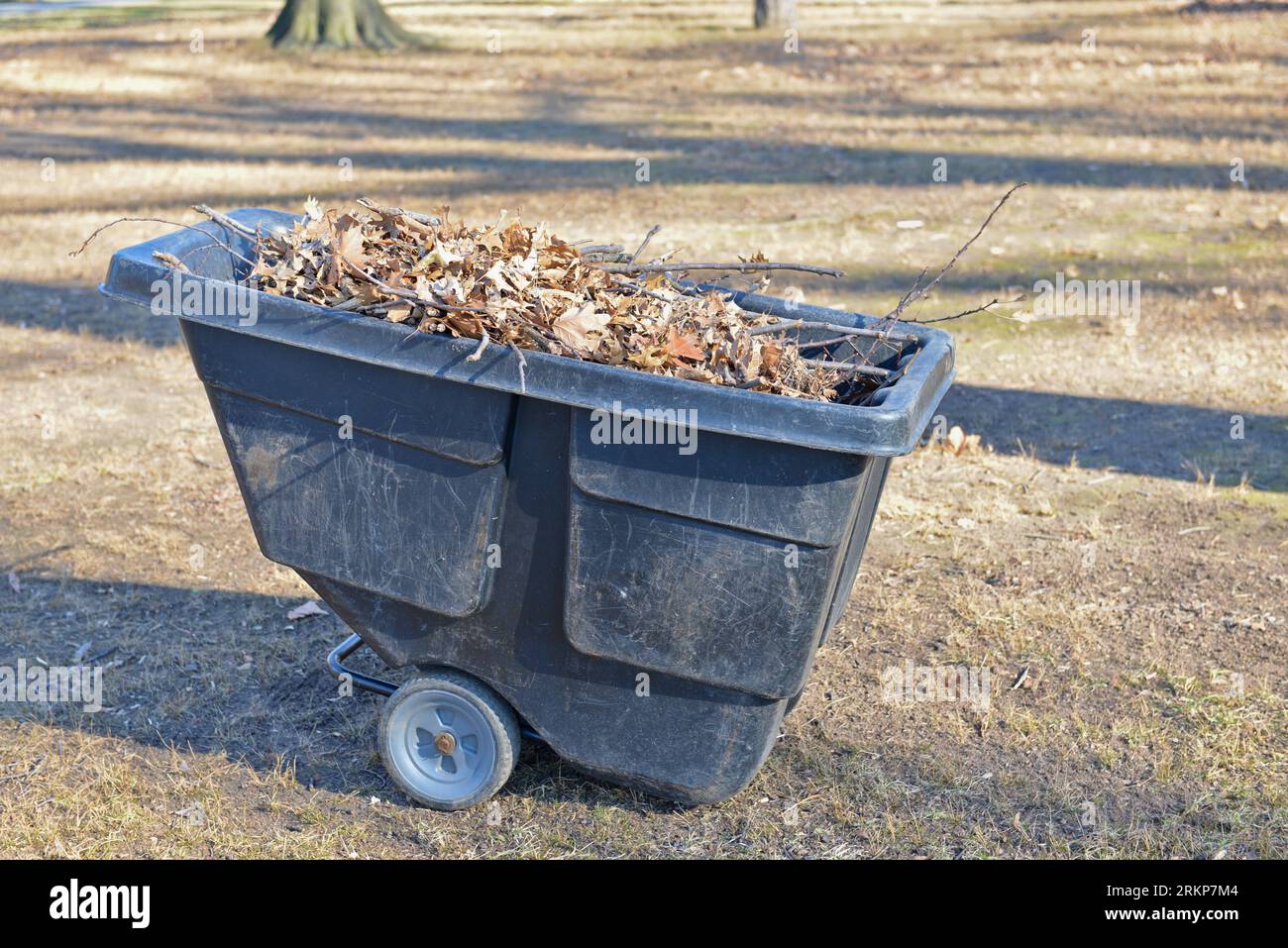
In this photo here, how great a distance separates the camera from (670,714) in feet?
10.5

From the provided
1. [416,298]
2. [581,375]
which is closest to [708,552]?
[581,375]

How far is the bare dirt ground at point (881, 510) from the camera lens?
3.48 m

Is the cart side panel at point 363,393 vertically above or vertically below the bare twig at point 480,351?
below

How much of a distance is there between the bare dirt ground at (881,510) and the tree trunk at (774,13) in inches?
193

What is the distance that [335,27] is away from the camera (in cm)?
1809

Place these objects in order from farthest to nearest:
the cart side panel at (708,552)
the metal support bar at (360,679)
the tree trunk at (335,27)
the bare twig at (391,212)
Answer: the tree trunk at (335,27)
the metal support bar at (360,679)
the bare twig at (391,212)
the cart side panel at (708,552)

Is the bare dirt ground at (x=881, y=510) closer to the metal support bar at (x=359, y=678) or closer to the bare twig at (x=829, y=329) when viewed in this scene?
the metal support bar at (x=359, y=678)

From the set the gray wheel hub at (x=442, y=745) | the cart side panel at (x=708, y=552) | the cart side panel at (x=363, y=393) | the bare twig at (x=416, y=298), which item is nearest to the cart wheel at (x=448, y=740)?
the gray wheel hub at (x=442, y=745)

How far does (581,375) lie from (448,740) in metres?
1.13

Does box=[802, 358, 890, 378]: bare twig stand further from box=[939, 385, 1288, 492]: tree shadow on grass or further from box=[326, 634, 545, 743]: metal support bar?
box=[939, 385, 1288, 492]: tree shadow on grass

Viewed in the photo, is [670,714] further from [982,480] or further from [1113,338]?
[1113,338]

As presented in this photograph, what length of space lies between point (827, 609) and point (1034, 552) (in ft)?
6.87

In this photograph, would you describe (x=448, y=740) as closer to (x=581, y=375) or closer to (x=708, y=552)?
(x=708, y=552)

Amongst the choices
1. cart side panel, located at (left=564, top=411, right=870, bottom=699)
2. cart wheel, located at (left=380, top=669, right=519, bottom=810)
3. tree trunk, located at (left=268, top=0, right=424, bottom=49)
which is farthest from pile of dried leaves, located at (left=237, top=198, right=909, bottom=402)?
tree trunk, located at (left=268, top=0, right=424, bottom=49)
